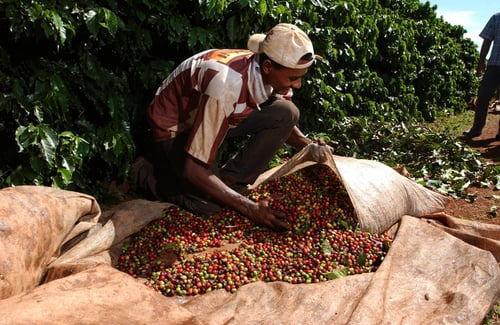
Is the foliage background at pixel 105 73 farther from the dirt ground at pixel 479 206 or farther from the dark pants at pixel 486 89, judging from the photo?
the dark pants at pixel 486 89

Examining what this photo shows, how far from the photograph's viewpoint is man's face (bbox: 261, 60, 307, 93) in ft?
9.39

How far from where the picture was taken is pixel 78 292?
1.72 metres

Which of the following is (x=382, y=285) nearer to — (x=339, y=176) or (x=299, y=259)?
(x=299, y=259)

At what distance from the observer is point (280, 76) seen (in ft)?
9.49

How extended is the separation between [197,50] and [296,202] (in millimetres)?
1533

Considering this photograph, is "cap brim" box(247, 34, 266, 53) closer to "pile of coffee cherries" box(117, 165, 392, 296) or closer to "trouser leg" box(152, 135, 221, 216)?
"trouser leg" box(152, 135, 221, 216)

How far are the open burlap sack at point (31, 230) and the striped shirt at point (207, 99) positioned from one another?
80 centimetres

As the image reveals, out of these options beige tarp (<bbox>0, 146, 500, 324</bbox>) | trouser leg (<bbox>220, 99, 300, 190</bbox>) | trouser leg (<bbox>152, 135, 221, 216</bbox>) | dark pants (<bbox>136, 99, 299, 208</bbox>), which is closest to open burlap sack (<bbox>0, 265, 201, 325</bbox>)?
beige tarp (<bbox>0, 146, 500, 324</bbox>)

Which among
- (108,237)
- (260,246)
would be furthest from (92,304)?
(260,246)

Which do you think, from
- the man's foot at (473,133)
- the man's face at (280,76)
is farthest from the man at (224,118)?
the man's foot at (473,133)

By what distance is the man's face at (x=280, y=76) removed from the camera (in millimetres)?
2861

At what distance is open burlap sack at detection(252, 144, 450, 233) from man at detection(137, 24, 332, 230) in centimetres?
14

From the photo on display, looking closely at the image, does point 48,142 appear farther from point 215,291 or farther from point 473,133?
point 473,133

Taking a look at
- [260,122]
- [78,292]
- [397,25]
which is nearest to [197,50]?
[260,122]
